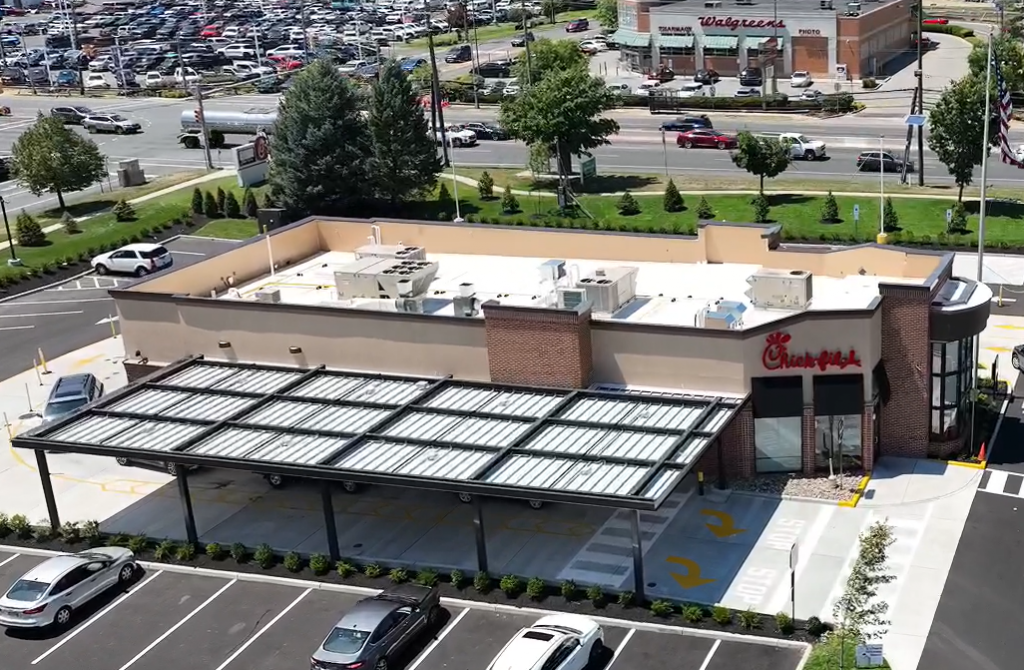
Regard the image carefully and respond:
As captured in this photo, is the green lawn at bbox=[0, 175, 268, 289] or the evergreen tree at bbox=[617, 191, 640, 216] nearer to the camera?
the green lawn at bbox=[0, 175, 268, 289]

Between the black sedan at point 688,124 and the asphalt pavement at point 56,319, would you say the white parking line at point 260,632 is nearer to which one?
the asphalt pavement at point 56,319

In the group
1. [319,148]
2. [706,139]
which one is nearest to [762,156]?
[706,139]

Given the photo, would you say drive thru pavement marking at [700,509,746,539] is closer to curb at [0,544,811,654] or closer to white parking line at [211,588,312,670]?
curb at [0,544,811,654]

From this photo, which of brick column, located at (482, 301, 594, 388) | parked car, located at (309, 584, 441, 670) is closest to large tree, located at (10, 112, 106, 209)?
brick column, located at (482, 301, 594, 388)

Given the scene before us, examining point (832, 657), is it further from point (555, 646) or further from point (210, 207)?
point (210, 207)

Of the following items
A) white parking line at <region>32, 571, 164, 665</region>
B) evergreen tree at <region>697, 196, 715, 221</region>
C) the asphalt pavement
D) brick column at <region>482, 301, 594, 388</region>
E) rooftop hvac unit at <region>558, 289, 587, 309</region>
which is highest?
rooftop hvac unit at <region>558, 289, 587, 309</region>

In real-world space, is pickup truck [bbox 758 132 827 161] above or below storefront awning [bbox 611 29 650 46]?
below

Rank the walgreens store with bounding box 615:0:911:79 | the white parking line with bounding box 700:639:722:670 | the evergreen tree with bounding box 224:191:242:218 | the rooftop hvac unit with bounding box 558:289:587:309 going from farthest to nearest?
the walgreens store with bounding box 615:0:911:79 < the evergreen tree with bounding box 224:191:242:218 < the rooftop hvac unit with bounding box 558:289:587:309 < the white parking line with bounding box 700:639:722:670
